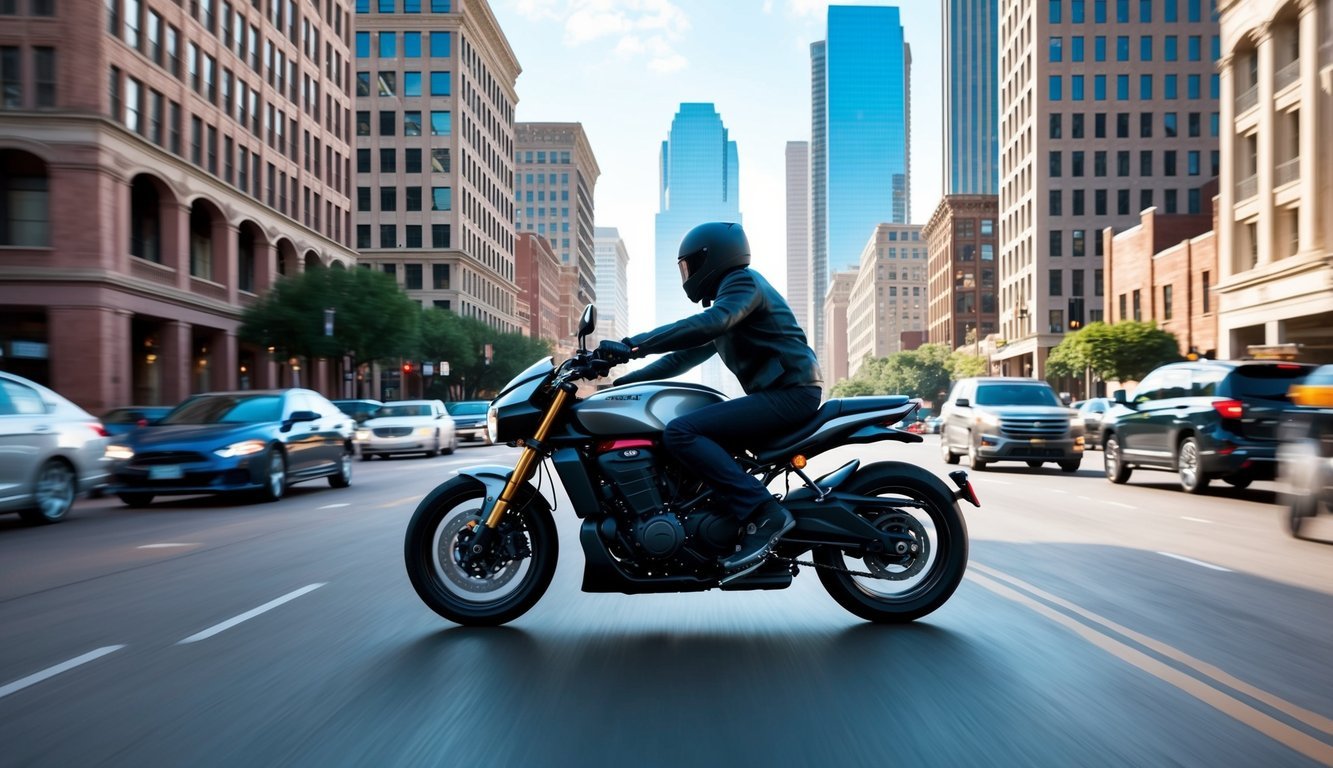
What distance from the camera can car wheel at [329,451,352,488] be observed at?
51.9ft

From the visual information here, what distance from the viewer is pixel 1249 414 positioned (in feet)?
41.2

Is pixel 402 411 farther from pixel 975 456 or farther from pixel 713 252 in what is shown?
pixel 713 252

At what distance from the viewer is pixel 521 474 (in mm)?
5055

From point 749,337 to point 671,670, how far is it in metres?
1.77

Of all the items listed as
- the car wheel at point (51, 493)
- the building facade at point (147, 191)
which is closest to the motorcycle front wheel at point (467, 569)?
the car wheel at point (51, 493)

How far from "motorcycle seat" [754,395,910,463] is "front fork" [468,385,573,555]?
1.04m

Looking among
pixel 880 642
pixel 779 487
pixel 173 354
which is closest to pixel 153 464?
pixel 779 487

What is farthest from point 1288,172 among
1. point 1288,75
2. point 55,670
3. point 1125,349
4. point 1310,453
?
point 55,670

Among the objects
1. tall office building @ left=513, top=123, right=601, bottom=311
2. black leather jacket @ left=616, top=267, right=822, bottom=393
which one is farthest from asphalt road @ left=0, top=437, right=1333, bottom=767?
tall office building @ left=513, top=123, right=601, bottom=311

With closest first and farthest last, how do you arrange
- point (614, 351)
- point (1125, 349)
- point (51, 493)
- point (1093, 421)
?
point (614, 351) → point (51, 493) → point (1093, 421) → point (1125, 349)

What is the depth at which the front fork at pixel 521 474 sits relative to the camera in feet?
16.3

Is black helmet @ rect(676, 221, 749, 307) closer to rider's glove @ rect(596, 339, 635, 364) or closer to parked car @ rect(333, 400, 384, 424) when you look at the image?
rider's glove @ rect(596, 339, 635, 364)

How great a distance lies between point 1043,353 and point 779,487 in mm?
65450

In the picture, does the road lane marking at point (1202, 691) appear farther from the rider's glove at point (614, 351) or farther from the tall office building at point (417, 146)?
the tall office building at point (417, 146)
